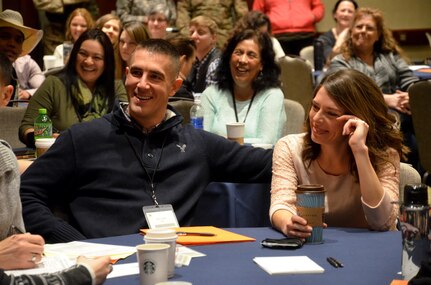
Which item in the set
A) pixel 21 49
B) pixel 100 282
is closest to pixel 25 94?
pixel 21 49

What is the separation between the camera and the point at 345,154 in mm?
3271

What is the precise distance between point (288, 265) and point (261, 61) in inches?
134

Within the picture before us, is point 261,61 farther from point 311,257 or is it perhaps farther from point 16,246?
point 16,246

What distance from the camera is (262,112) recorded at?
216 inches

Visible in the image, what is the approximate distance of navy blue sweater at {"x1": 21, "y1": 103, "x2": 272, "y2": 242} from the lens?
10.7 ft

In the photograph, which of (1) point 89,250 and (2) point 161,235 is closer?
(2) point 161,235

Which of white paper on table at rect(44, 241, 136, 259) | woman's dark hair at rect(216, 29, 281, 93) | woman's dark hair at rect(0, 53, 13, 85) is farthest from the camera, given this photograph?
woman's dark hair at rect(216, 29, 281, 93)

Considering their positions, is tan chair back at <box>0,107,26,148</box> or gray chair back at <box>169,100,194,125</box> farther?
gray chair back at <box>169,100,194,125</box>

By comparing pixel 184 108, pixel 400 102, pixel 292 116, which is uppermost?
pixel 184 108

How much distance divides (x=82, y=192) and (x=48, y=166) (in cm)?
18

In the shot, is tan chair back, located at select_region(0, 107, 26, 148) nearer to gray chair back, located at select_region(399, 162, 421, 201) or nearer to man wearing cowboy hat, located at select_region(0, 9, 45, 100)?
man wearing cowboy hat, located at select_region(0, 9, 45, 100)

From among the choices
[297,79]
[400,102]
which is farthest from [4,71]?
[297,79]

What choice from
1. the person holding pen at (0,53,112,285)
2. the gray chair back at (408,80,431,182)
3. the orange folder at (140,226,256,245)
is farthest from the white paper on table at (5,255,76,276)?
the gray chair back at (408,80,431,182)

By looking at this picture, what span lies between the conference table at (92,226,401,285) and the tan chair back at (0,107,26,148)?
245 centimetres
